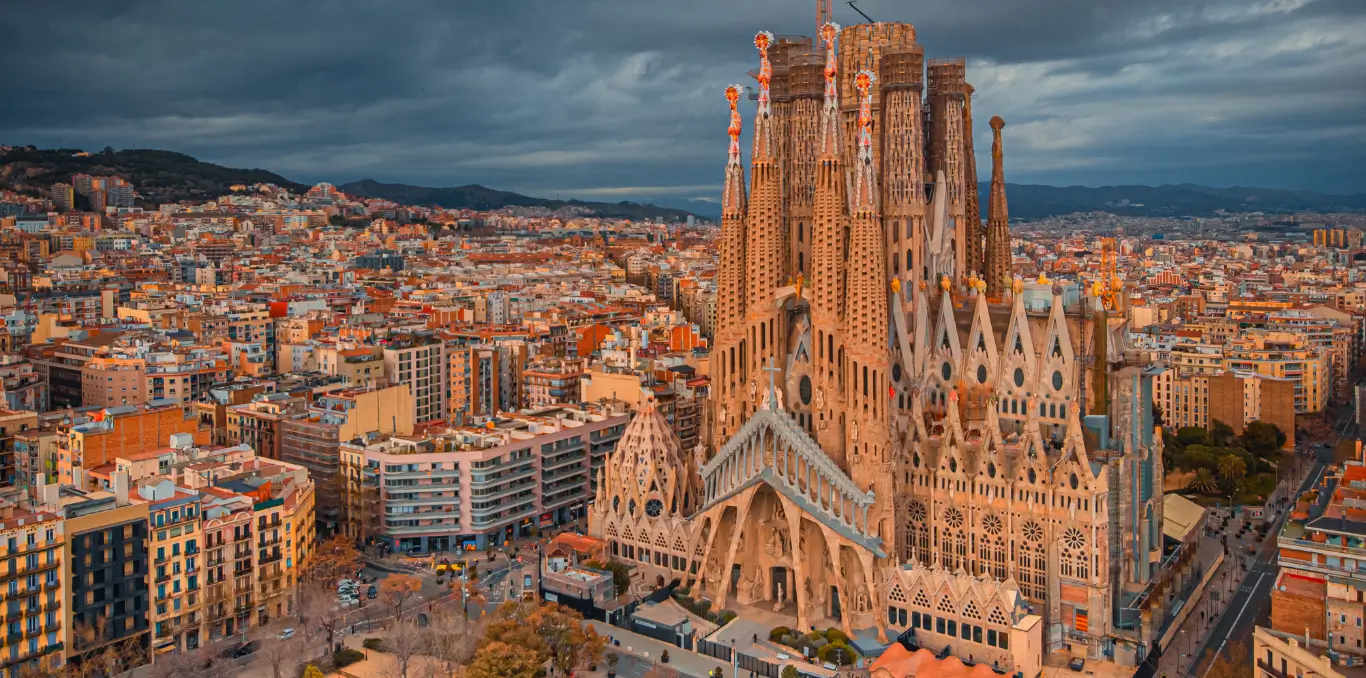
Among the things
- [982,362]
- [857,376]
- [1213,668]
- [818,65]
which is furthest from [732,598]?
[818,65]

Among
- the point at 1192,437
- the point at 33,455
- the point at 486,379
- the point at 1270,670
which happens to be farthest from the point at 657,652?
the point at 1192,437

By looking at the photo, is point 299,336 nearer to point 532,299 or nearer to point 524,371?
point 524,371

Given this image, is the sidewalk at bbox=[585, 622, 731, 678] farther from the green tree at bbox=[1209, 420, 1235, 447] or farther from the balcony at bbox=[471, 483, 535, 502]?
the green tree at bbox=[1209, 420, 1235, 447]

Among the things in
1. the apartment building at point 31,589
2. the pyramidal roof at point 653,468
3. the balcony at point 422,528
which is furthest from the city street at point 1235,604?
the apartment building at point 31,589

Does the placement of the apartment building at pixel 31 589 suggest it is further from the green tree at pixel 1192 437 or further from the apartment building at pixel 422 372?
the green tree at pixel 1192 437

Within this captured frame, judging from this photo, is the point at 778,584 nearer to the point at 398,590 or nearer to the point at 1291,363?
the point at 398,590

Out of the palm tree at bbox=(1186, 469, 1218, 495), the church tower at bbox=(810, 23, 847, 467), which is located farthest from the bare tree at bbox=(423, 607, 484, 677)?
the palm tree at bbox=(1186, 469, 1218, 495)
